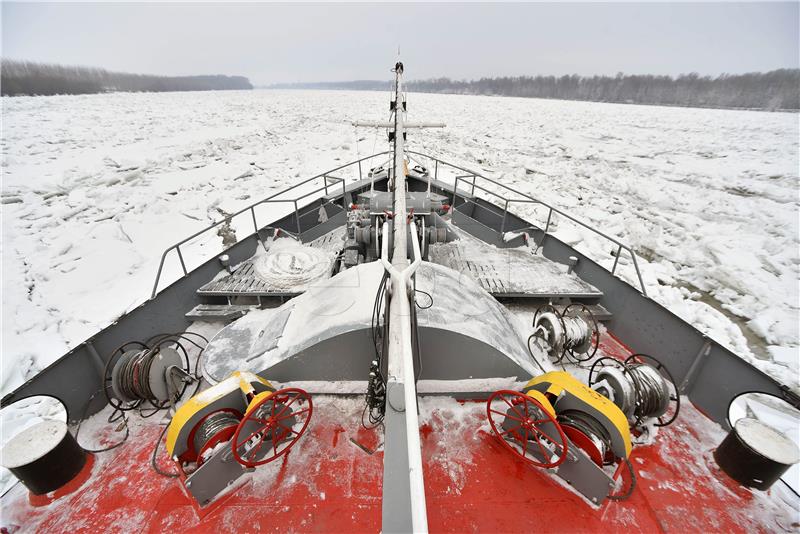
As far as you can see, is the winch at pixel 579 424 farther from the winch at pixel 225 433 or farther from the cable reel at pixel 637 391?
the winch at pixel 225 433

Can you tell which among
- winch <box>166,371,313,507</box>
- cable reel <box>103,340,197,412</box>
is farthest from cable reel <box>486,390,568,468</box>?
cable reel <box>103,340,197,412</box>

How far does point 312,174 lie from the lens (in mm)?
19297

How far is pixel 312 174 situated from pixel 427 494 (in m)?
18.9

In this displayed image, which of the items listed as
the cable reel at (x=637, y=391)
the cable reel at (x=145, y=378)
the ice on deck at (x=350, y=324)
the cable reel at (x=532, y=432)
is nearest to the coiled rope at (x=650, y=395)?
the cable reel at (x=637, y=391)

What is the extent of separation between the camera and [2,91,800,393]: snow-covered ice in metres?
7.83

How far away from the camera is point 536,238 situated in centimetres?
786

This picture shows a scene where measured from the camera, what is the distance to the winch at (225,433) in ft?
8.50

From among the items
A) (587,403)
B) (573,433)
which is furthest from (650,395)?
(573,433)

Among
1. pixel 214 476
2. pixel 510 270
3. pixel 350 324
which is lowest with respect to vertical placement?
pixel 510 270

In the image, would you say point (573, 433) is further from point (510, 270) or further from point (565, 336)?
A: point (510, 270)

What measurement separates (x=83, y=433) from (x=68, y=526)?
1.20 metres

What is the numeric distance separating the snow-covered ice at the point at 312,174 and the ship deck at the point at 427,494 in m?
4.59

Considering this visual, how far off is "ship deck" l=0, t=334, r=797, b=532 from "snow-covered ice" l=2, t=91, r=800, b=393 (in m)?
4.59

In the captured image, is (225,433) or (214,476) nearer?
(214,476)
